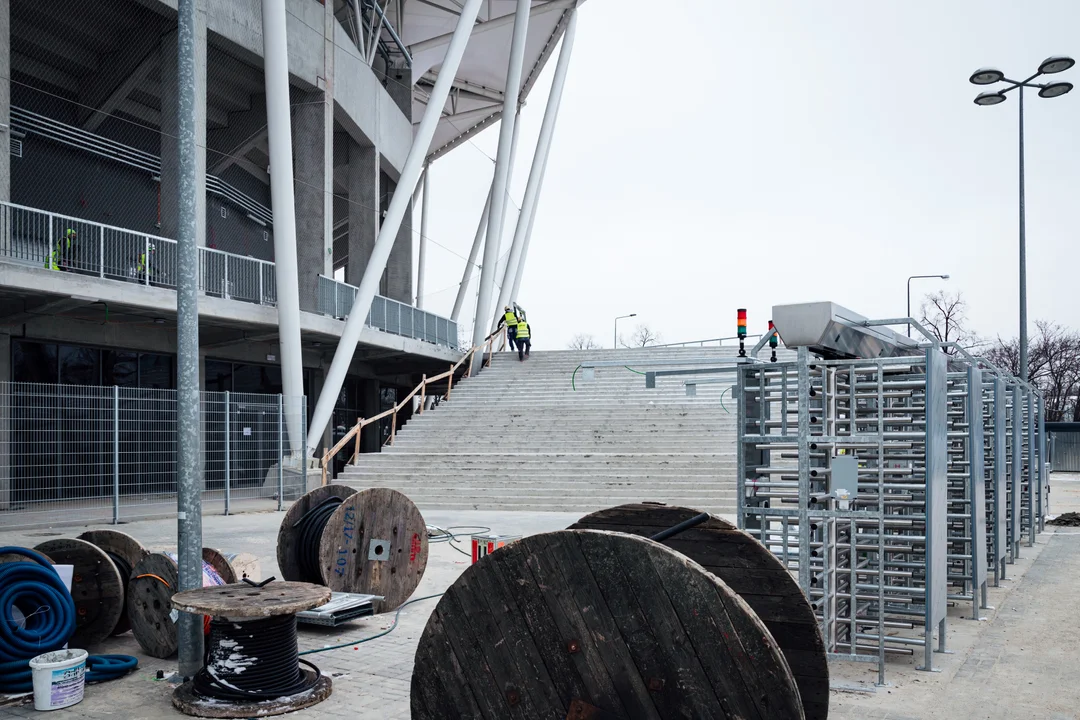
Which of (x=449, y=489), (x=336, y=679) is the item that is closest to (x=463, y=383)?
(x=449, y=489)

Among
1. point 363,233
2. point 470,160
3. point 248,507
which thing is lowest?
point 248,507

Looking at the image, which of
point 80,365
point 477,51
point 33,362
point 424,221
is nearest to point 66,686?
point 33,362

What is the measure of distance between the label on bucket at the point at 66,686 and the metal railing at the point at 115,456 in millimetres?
10650

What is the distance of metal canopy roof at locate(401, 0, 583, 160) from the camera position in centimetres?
3969

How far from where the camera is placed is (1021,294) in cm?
2222

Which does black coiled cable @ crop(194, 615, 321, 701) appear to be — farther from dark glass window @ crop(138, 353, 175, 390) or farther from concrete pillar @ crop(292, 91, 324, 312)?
concrete pillar @ crop(292, 91, 324, 312)

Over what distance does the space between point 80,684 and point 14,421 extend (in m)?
→ 11.5

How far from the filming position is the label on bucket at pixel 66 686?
604 centimetres

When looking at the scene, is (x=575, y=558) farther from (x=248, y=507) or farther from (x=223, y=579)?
(x=248, y=507)

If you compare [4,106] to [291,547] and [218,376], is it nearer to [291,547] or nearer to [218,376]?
[218,376]

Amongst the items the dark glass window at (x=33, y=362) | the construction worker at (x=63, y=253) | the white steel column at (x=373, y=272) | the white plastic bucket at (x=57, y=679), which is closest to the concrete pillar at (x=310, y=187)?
the white steel column at (x=373, y=272)

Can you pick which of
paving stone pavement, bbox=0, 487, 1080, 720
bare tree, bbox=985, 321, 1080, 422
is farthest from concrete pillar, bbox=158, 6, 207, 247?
bare tree, bbox=985, 321, 1080, 422

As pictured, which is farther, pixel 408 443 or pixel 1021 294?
pixel 408 443

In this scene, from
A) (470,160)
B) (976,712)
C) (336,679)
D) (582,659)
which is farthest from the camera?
(470,160)
